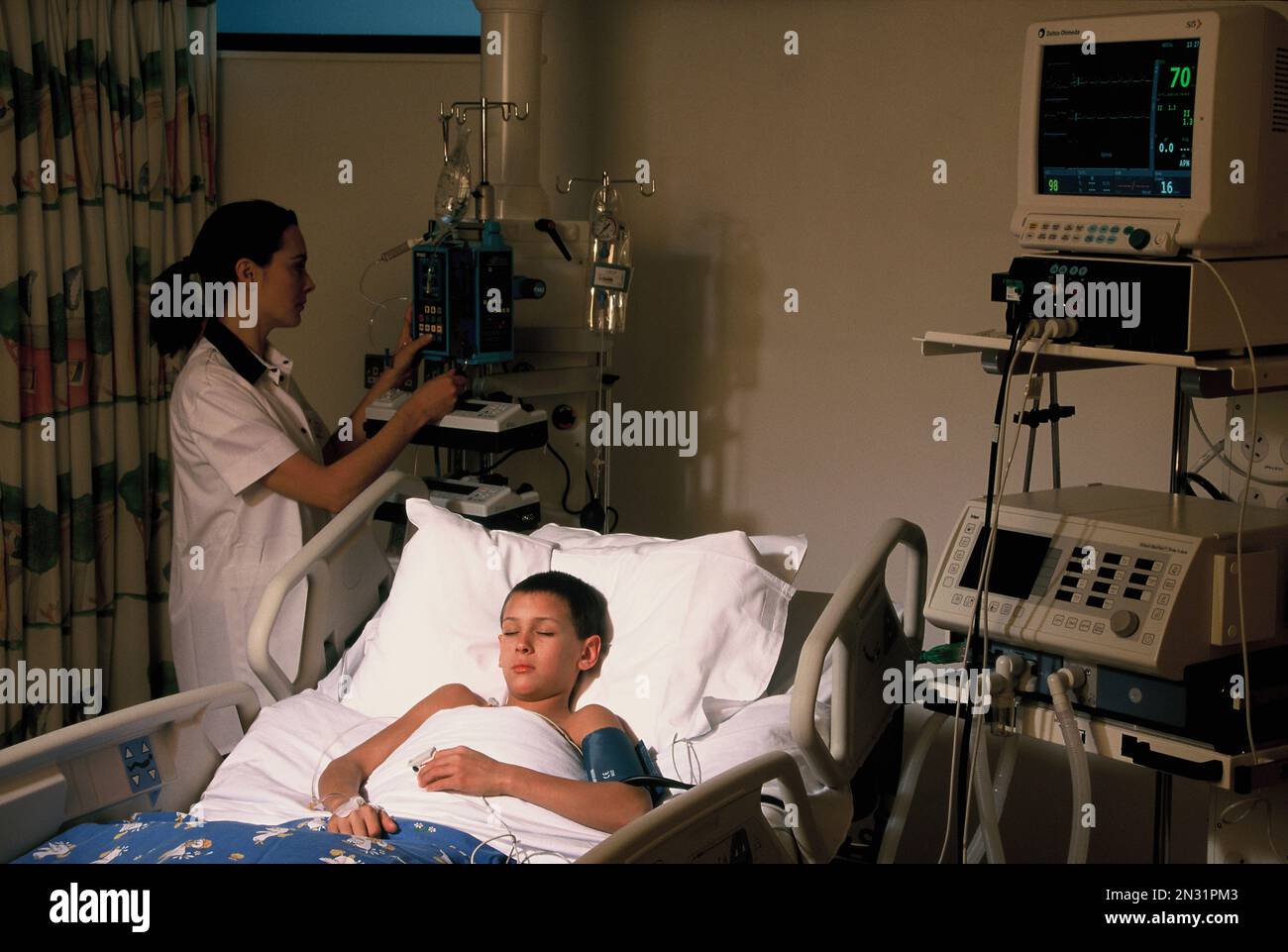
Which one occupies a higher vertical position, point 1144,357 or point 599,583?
point 1144,357

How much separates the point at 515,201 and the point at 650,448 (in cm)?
86

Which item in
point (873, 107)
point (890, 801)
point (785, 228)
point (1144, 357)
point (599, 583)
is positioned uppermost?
point (873, 107)

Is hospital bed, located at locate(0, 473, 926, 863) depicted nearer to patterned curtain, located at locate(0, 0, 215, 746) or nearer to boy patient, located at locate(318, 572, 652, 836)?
boy patient, located at locate(318, 572, 652, 836)

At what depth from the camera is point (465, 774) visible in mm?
1911

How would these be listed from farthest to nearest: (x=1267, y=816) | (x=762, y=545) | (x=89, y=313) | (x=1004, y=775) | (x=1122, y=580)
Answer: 1. (x=89, y=313)
2. (x=762, y=545)
3. (x=1004, y=775)
4. (x=1267, y=816)
5. (x=1122, y=580)

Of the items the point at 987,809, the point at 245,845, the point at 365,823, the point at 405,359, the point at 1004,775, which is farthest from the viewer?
the point at 405,359

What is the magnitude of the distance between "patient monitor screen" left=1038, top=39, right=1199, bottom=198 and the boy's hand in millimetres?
1222

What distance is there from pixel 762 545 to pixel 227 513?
1.10m

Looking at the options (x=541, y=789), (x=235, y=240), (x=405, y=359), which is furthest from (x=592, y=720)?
(x=235, y=240)

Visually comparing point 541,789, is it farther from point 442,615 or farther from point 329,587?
point 329,587
